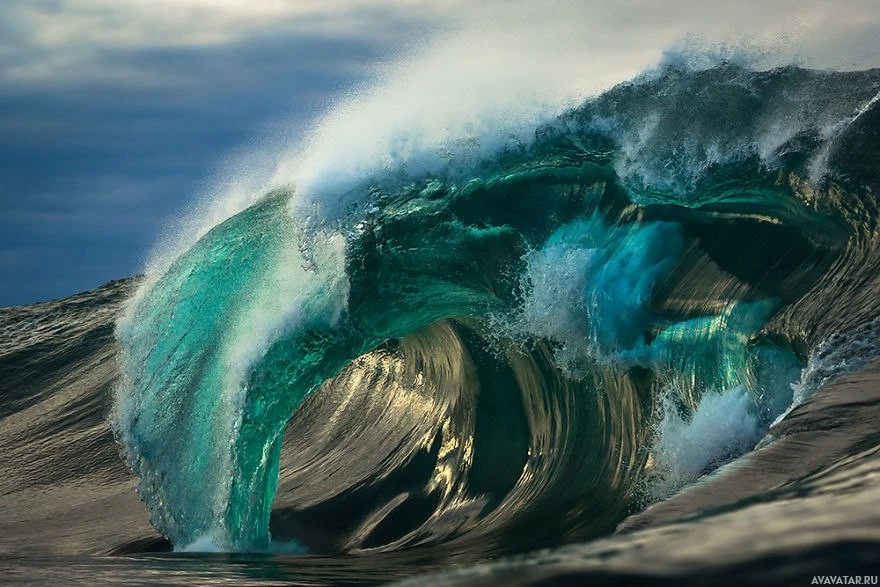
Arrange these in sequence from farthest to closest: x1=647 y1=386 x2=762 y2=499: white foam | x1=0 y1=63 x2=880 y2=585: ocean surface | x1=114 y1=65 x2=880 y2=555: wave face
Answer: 1. x1=114 y1=65 x2=880 y2=555: wave face
2. x1=0 y1=63 x2=880 y2=585: ocean surface
3. x1=647 y1=386 x2=762 y2=499: white foam

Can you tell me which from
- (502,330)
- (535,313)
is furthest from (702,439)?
(502,330)

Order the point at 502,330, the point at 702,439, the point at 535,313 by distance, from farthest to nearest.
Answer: the point at 502,330 < the point at 535,313 < the point at 702,439

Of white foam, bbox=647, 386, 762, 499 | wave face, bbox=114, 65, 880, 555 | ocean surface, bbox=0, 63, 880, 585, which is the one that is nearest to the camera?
white foam, bbox=647, 386, 762, 499

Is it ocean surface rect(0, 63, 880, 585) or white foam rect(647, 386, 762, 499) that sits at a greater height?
ocean surface rect(0, 63, 880, 585)

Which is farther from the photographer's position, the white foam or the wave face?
the wave face

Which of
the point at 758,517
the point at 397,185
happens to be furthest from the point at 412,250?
the point at 758,517

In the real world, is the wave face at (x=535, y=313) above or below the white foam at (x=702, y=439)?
above

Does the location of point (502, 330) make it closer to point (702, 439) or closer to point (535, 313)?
point (535, 313)
